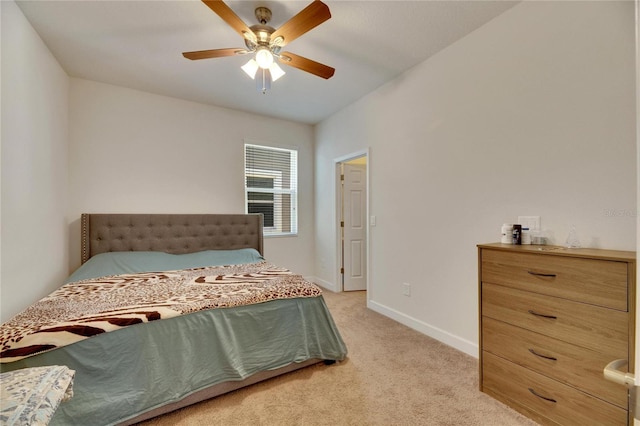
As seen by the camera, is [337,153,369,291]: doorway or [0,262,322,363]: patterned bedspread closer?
[0,262,322,363]: patterned bedspread

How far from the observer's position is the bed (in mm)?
1397

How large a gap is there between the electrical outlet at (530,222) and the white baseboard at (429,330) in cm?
107

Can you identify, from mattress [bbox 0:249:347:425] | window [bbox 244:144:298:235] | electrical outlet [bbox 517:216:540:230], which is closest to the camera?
mattress [bbox 0:249:347:425]

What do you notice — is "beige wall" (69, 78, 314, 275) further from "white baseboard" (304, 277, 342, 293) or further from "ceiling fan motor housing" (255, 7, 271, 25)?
"ceiling fan motor housing" (255, 7, 271, 25)

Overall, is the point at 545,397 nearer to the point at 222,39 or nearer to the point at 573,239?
the point at 573,239

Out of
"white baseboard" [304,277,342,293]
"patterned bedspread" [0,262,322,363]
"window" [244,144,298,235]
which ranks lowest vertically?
"white baseboard" [304,277,342,293]

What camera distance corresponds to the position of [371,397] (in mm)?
1759

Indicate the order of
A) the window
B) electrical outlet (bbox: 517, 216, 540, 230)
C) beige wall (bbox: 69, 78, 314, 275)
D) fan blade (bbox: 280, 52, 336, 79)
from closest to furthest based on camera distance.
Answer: electrical outlet (bbox: 517, 216, 540, 230), fan blade (bbox: 280, 52, 336, 79), beige wall (bbox: 69, 78, 314, 275), the window

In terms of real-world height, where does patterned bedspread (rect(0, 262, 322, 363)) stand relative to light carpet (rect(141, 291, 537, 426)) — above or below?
above

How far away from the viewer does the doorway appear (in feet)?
13.5

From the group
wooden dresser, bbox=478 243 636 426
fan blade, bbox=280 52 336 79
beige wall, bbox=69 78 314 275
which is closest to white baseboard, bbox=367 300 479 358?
wooden dresser, bbox=478 243 636 426

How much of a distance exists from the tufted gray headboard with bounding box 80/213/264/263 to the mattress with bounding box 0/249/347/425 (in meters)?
1.92

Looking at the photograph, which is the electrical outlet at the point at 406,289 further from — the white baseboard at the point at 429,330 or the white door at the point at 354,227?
the white door at the point at 354,227

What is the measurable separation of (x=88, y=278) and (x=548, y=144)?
12.8 feet
